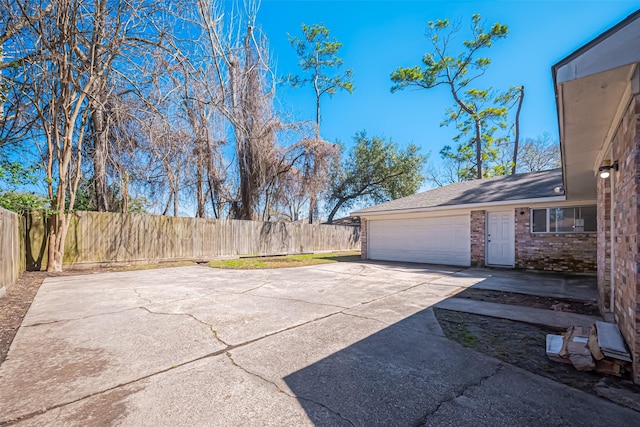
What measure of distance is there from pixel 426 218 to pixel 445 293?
19.4 ft

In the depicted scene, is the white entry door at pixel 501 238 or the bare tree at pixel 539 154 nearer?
the white entry door at pixel 501 238

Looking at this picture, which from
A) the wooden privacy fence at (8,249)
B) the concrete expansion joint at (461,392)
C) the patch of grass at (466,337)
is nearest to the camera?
the concrete expansion joint at (461,392)

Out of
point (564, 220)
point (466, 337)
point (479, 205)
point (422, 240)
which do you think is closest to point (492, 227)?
point (479, 205)

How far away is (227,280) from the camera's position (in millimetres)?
6871

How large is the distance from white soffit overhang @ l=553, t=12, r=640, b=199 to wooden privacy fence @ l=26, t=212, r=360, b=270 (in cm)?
1118

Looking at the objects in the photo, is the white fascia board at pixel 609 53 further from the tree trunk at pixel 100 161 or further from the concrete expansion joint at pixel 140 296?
the tree trunk at pixel 100 161

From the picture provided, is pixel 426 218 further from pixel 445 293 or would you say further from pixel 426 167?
pixel 426 167

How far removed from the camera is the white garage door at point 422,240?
9984mm

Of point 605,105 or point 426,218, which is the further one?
point 426,218

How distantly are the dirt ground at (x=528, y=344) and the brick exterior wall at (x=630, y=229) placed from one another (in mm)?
251

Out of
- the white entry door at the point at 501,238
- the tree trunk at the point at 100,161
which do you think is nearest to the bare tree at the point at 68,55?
the tree trunk at the point at 100,161

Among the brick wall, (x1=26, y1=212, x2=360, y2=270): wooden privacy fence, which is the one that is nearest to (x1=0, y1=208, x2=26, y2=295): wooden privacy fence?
(x1=26, y1=212, x2=360, y2=270): wooden privacy fence

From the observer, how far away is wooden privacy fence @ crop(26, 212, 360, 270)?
27.8 ft

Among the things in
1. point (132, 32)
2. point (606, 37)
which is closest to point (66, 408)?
point (606, 37)
